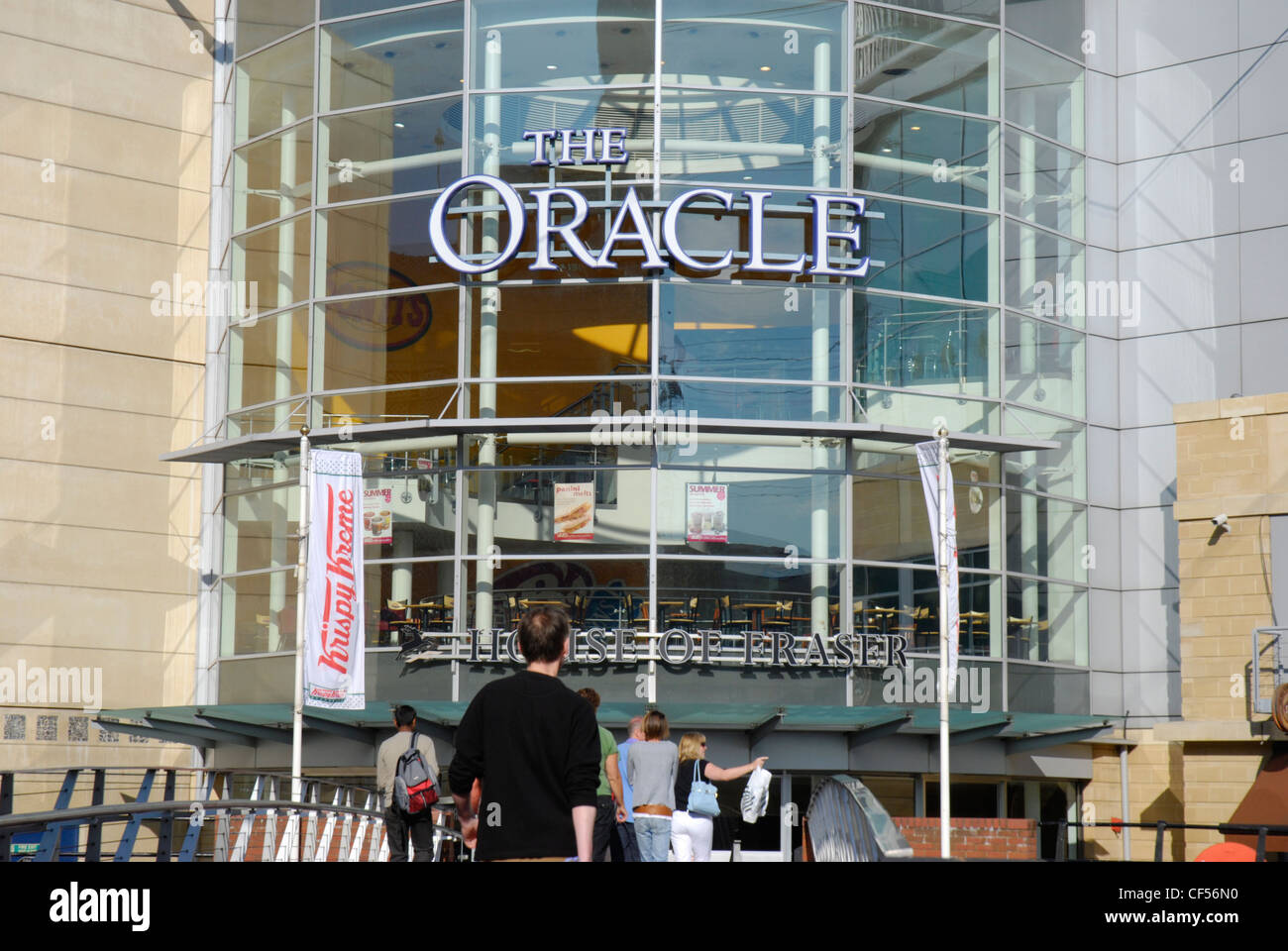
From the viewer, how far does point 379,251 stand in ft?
76.9

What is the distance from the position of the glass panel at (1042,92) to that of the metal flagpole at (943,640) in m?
7.35

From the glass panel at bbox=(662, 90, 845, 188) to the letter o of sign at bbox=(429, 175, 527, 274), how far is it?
2248 millimetres

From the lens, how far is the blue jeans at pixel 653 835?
11656 millimetres

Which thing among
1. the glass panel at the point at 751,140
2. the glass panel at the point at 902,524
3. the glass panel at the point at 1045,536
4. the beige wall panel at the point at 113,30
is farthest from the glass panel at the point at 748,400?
the beige wall panel at the point at 113,30

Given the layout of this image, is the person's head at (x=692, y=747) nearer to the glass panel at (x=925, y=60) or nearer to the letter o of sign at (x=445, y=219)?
the letter o of sign at (x=445, y=219)

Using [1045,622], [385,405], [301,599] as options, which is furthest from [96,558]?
[1045,622]

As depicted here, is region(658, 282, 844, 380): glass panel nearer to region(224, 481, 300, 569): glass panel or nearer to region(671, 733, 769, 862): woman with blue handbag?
region(224, 481, 300, 569): glass panel

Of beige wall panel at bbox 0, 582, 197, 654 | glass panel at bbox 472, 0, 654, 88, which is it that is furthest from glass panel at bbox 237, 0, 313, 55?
beige wall panel at bbox 0, 582, 197, 654

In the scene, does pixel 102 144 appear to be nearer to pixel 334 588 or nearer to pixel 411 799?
pixel 334 588

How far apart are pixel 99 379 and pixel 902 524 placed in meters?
13.5
